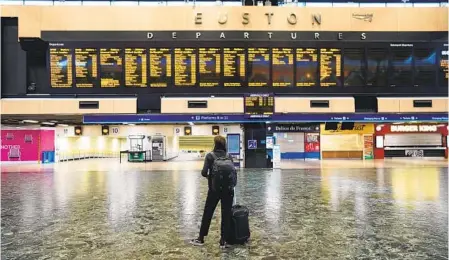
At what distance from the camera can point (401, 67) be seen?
49.1ft

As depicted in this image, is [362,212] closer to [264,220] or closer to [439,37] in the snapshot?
[264,220]

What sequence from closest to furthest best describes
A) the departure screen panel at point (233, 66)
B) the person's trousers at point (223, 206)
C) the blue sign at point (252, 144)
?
the person's trousers at point (223, 206)
the departure screen panel at point (233, 66)
the blue sign at point (252, 144)

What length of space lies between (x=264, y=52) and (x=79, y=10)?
28.1ft

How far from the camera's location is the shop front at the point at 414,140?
29047 millimetres

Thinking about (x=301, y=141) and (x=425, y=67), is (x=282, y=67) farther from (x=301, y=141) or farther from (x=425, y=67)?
(x=301, y=141)

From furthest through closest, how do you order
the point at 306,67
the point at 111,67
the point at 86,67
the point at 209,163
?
the point at 306,67 < the point at 111,67 < the point at 86,67 < the point at 209,163

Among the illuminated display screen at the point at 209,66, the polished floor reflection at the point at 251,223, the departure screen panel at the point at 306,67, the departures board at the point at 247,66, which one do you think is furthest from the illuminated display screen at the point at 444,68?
the illuminated display screen at the point at 209,66

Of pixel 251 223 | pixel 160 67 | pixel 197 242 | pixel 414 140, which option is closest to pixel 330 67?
pixel 160 67

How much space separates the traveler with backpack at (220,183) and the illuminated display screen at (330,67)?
11.3 meters

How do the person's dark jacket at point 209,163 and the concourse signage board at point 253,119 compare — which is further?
the concourse signage board at point 253,119

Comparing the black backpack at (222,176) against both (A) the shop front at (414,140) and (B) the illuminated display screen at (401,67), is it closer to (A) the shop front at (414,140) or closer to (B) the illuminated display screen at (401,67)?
(B) the illuminated display screen at (401,67)

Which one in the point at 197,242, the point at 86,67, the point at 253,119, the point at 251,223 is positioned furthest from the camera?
the point at 253,119

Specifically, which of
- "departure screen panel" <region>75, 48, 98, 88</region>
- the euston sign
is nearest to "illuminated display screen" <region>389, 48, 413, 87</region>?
"departure screen panel" <region>75, 48, 98, 88</region>

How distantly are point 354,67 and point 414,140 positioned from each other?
18.7m
